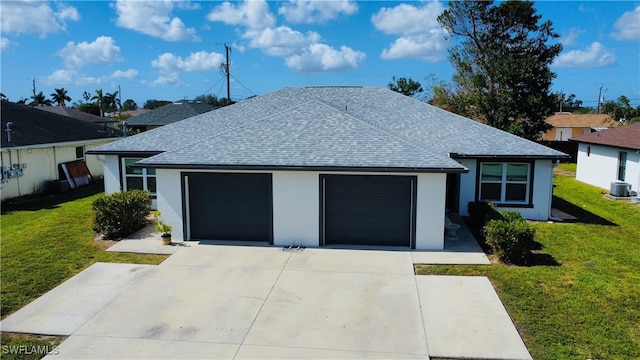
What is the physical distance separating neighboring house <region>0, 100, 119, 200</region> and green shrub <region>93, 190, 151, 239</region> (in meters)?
4.69

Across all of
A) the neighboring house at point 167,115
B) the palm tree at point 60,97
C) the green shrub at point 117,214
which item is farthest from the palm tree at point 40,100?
the green shrub at point 117,214

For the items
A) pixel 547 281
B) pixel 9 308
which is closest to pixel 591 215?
pixel 547 281

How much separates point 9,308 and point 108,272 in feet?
7.25

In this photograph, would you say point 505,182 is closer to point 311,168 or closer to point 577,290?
point 577,290

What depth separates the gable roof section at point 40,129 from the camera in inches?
816

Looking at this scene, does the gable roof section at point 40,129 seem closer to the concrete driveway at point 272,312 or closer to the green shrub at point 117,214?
the green shrub at point 117,214

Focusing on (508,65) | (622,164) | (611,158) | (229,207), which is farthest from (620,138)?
(229,207)

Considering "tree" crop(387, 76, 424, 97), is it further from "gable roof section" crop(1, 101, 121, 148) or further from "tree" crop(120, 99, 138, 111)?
"tree" crop(120, 99, 138, 111)

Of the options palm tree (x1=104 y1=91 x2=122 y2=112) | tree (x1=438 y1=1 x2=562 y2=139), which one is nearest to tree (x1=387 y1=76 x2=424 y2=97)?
tree (x1=438 y1=1 x2=562 y2=139)

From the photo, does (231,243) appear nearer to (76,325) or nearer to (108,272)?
(108,272)

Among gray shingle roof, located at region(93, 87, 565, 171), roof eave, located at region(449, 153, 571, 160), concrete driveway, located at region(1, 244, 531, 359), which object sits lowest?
concrete driveway, located at region(1, 244, 531, 359)

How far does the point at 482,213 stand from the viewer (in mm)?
13852

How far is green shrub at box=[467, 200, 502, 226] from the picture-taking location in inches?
520

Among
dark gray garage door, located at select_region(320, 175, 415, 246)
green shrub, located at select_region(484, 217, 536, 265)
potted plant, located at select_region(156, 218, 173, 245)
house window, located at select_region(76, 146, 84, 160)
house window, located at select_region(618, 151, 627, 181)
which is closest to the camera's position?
green shrub, located at select_region(484, 217, 536, 265)
